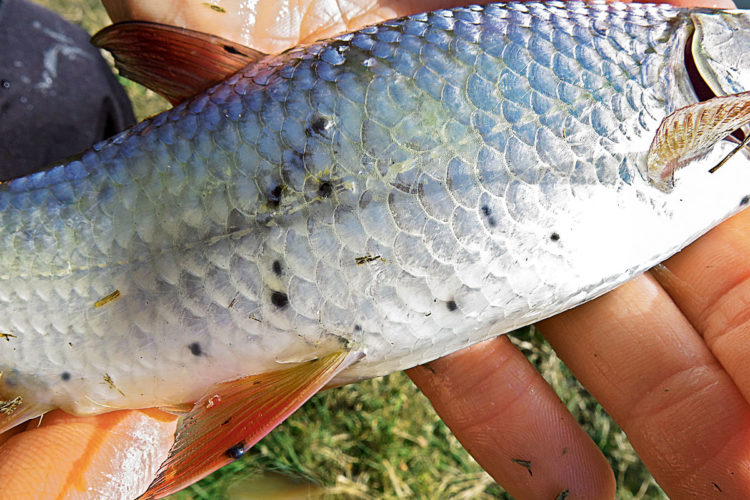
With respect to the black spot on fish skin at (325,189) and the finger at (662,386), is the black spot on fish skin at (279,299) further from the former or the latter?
the finger at (662,386)

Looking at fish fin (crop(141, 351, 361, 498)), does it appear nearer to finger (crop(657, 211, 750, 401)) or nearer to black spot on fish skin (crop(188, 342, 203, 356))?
black spot on fish skin (crop(188, 342, 203, 356))

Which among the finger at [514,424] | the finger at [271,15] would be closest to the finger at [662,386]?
the finger at [514,424]

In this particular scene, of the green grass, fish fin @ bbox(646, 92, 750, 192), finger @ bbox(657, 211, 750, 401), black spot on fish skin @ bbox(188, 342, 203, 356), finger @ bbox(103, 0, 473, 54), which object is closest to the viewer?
fish fin @ bbox(646, 92, 750, 192)

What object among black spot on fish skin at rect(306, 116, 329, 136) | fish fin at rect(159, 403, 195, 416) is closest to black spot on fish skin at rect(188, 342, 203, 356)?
fish fin at rect(159, 403, 195, 416)

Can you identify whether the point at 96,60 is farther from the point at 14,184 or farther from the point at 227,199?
the point at 227,199

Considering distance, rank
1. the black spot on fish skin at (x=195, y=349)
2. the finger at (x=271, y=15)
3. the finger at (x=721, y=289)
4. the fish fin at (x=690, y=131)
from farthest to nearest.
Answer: the finger at (x=271, y=15) → the finger at (x=721, y=289) → the black spot on fish skin at (x=195, y=349) → the fish fin at (x=690, y=131)

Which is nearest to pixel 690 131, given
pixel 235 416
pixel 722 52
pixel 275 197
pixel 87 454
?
pixel 722 52
